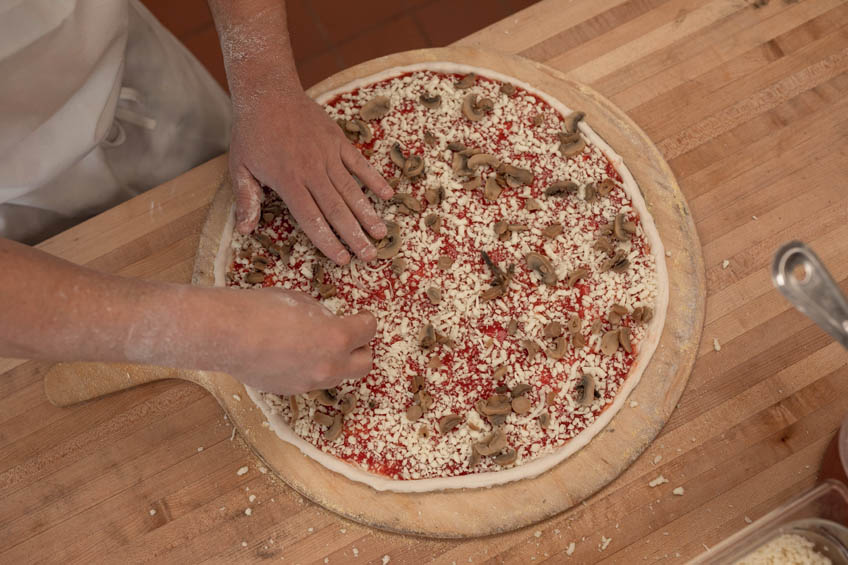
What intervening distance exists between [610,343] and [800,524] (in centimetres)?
38

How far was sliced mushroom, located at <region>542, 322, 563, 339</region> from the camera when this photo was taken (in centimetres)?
116

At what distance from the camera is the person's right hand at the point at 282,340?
2.88 feet

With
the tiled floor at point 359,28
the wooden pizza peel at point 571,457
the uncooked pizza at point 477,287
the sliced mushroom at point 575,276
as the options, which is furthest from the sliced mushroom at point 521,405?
the tiled floor at point 359,28

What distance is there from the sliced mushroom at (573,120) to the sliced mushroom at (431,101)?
0.24 meters

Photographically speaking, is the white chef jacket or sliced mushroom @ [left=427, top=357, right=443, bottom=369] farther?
sliced mushroom @ [left=427, top=357, right=443, bottom=369]

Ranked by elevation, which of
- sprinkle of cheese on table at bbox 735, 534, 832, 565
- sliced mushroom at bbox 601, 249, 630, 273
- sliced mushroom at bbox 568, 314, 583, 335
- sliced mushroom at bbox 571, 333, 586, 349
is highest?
sliced mushroom at bbox 601, 249, 630, 273

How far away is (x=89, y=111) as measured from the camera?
3.74ft

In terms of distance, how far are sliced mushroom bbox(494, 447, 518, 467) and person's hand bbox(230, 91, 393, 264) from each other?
0.40m

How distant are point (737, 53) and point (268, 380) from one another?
3.59 feet

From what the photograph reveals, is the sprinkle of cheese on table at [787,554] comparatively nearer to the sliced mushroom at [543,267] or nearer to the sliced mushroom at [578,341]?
the sliced mushroom at [578,341]

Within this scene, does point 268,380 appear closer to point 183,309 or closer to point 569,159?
point 183,309

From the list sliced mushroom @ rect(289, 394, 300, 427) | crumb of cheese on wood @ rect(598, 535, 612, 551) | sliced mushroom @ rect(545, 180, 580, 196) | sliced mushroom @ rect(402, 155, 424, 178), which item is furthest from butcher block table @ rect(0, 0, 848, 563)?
sliced mushroom @ rect(402, 155, 424, 178)

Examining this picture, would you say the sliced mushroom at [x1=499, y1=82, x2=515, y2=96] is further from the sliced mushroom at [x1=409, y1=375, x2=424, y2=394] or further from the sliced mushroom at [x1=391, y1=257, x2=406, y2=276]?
the sliced mushroom at [x1=409, y1=375, x2=424, y2=394]

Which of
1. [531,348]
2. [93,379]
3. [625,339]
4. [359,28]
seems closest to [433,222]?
[531,348]
